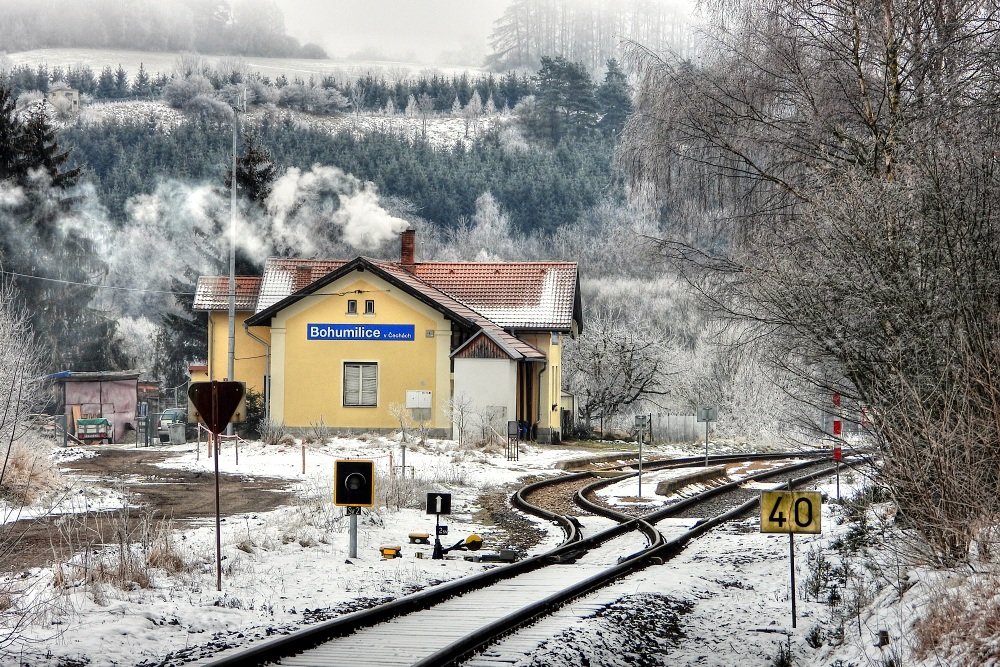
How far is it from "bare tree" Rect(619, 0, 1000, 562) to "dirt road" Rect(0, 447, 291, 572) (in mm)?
7970

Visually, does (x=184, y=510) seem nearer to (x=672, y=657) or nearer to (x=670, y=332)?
(x=672, y=657)

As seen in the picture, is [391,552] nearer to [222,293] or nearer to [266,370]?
[266,370]

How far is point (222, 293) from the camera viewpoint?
139 ft

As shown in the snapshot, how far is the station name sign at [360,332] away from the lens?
3759 centimetres

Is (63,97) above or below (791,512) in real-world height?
above

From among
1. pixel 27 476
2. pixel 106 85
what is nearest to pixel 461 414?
pixel 27 476

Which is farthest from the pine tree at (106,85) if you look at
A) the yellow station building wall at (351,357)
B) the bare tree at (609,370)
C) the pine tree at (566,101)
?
the yellow station building wall at (351,357)

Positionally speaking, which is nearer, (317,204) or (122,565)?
(122,565)

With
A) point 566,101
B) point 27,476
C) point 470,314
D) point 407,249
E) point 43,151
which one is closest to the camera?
point 27,476

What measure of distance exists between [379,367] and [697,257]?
2403 centimetres

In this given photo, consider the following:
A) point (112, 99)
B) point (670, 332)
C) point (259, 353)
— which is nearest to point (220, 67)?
point (112, 99)

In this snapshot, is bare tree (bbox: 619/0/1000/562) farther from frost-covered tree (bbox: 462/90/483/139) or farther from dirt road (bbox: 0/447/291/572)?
frost-covered tree (bbox: 462/90/483/139)

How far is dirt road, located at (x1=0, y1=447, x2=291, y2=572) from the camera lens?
13789mm

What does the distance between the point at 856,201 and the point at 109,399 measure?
34907 mm
